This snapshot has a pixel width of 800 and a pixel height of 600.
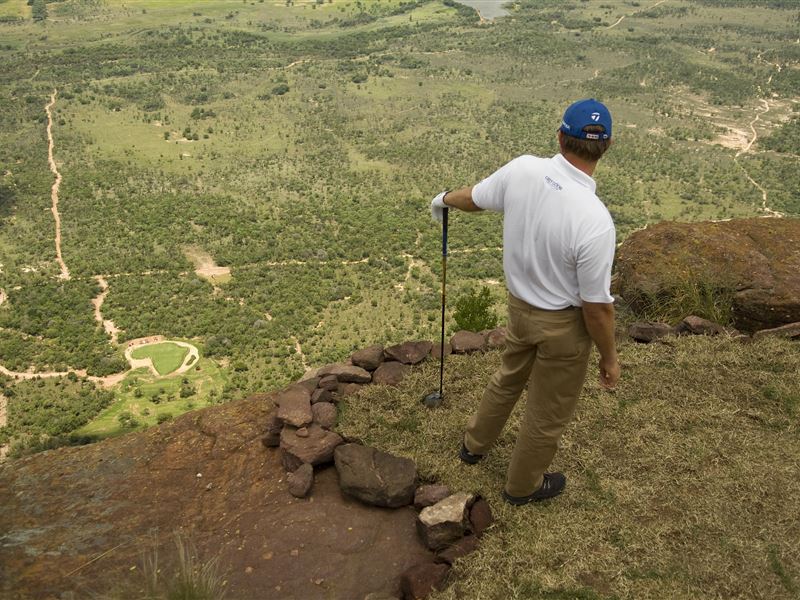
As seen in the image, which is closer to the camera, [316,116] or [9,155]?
[9,155]

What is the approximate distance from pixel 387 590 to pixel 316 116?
1677 inches

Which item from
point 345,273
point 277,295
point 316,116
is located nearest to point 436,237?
point 345,273

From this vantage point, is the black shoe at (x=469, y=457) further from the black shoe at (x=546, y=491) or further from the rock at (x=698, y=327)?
the rock at (x=698, y=327)

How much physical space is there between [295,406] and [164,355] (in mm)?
16769

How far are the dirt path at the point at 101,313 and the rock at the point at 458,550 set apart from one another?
64.7 ft

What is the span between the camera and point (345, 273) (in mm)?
25984

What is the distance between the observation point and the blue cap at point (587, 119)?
11.6 ft

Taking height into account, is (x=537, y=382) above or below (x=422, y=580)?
above

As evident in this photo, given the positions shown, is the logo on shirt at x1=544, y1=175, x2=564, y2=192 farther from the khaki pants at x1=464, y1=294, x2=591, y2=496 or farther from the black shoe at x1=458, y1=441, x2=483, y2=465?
the black shoe at x1=458, y1=441, x2=483, y2=465

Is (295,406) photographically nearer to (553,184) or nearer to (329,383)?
(329,383)

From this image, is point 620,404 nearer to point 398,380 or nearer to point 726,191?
point 398,380

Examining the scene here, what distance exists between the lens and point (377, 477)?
4754 millimetres

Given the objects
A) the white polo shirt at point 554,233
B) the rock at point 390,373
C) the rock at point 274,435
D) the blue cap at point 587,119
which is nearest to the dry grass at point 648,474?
the rock at point 390,373

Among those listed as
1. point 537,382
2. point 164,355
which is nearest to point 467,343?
point 537,382
